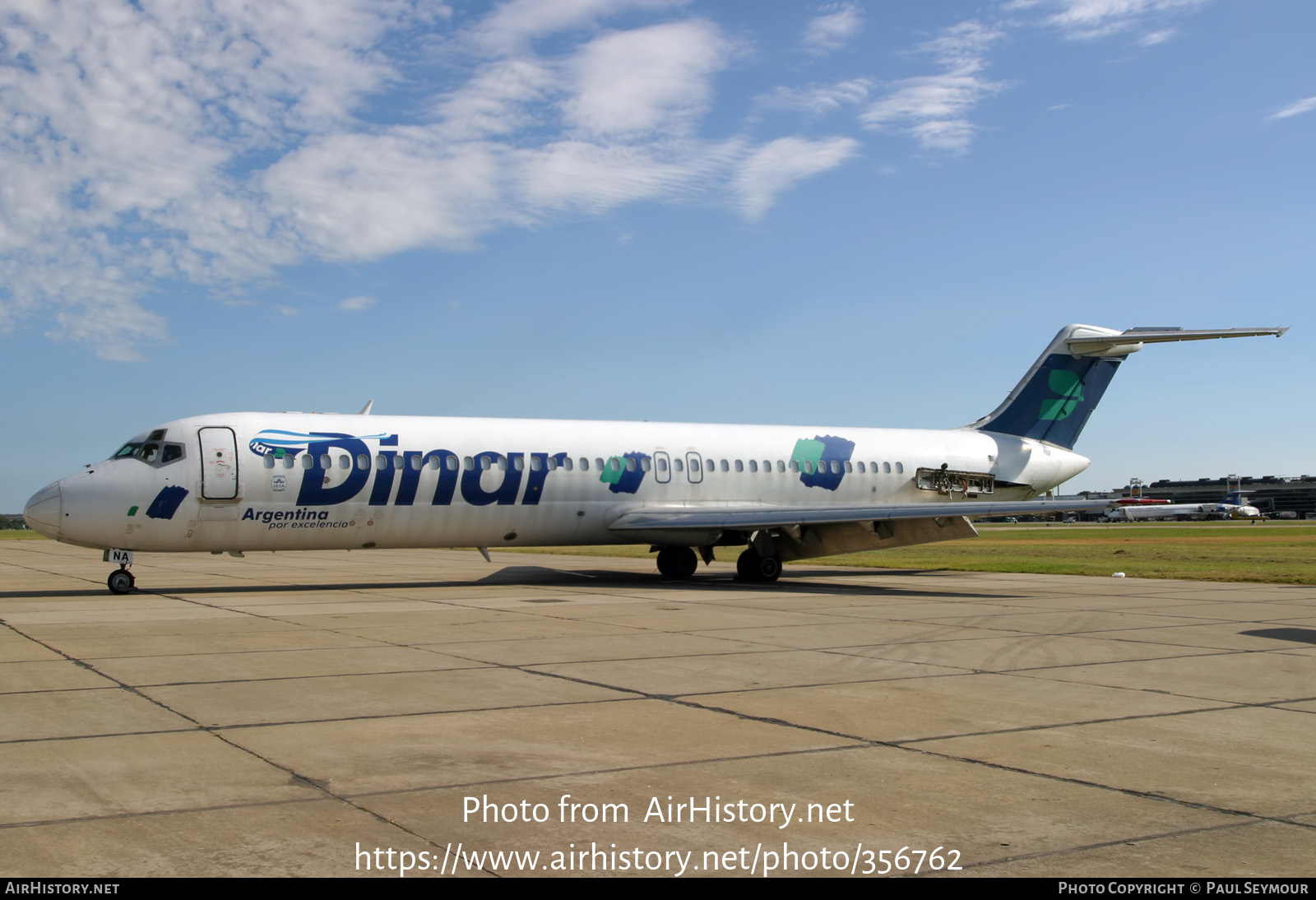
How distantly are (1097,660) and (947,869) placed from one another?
7.33 metres

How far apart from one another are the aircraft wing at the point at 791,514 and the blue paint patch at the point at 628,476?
45 centimetres

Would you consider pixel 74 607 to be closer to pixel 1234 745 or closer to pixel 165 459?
pixel 165 459

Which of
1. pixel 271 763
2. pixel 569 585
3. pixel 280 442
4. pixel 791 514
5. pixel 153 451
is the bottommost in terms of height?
pixel 569 585

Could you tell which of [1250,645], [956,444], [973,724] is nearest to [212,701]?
[973,724]

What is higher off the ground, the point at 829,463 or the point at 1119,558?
the point at 829,463

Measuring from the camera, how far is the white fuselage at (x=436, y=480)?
18812mm

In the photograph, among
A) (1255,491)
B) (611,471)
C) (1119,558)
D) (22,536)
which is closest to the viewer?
(611,471)

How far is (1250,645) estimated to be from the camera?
12.8 meters

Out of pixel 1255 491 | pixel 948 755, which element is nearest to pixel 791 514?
pixel 948 755

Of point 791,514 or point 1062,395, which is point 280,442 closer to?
point 791,514

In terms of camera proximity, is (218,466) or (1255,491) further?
(1255,491)

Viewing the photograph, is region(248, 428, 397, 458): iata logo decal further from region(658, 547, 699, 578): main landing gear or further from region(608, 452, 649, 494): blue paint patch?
region(658, 547, 699, 578): main landing gear

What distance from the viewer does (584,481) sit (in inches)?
904

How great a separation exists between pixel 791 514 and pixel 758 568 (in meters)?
1.90
